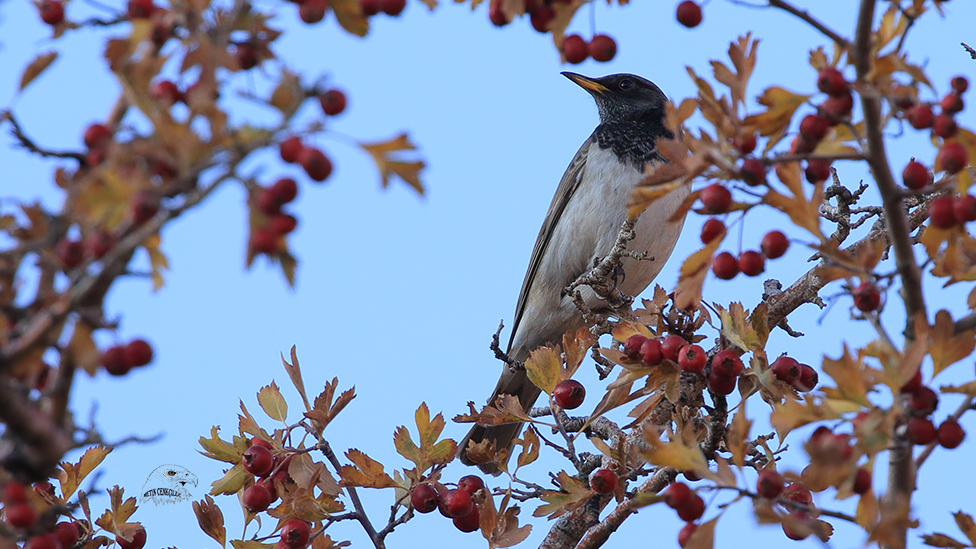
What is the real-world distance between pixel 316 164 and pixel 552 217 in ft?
16.0

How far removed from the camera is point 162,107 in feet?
4.96

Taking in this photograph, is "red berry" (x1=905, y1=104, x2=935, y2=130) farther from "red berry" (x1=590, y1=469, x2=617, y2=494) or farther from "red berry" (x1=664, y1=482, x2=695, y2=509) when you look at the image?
"red berry" (x1=590, y1=469, x2=617, y2=494)

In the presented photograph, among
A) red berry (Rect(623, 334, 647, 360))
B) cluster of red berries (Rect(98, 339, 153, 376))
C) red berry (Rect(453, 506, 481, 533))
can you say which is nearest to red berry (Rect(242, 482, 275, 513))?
red berry (Rect(453, 506, 481, 533))

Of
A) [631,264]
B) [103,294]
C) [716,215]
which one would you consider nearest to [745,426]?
[716,215]

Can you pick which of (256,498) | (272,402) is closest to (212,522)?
(256,498)

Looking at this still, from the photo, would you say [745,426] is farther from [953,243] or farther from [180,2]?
[180,2]

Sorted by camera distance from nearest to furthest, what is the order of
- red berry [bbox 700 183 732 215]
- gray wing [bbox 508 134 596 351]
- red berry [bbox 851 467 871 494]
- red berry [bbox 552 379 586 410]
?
red berry [bbox 851 467 871 494], red berry [bbox 700 183 732 215], red berry [bbox 552 379 586 410], gray wing [bbox 508 134 596 351]

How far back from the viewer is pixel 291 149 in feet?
5.33

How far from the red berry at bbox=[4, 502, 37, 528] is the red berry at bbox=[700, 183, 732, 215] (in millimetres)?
1428

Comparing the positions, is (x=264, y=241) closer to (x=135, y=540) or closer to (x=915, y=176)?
(x=915, y=176)

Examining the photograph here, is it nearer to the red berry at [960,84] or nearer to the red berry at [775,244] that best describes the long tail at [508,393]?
the red berry at [775,244]

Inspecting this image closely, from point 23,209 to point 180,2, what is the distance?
0.44m

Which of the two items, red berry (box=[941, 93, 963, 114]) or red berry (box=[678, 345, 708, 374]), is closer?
red berry (box=[941, 93, 963, 114])

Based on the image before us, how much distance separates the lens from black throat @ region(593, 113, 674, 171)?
588 cm
